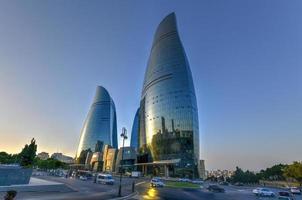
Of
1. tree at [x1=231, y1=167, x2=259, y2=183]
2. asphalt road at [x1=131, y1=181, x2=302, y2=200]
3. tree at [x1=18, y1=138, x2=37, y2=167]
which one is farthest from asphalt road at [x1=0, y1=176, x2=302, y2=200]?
tree at [x1=231, y1=167, x2=259, y2=183]

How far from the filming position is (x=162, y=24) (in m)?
188

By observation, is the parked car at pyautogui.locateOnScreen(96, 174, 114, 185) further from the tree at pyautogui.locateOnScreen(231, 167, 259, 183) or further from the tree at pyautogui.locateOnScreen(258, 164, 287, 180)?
the tree at pyautogui.locateOnScreen(258, 164, 287, 180)

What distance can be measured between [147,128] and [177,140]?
26.8 m

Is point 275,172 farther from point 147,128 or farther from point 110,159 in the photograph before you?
point 110,159

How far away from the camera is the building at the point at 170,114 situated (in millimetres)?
127250

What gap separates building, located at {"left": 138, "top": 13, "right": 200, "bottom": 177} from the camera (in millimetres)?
127250

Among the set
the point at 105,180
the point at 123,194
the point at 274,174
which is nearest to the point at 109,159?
the point at 274,174

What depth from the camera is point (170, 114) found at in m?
134

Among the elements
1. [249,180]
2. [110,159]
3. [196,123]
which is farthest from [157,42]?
[249,180]

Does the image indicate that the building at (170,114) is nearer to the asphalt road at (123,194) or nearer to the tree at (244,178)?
the tree at (244,178)

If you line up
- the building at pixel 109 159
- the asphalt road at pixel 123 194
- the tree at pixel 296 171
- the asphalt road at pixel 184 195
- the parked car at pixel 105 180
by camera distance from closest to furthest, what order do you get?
1. the asphalt road at pixel 123 194
2. the asphalt road at pixel 184 195
3. the parked car at pixel 105 180
4. the tree at pixel 296 171
5. the building at pixel 109 159

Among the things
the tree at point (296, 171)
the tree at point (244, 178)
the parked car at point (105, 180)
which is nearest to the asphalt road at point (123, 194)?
the parked car at point (105, 180)

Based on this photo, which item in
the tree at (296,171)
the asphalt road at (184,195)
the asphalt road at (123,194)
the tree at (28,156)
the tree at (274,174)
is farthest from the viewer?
the tree at (274,174)

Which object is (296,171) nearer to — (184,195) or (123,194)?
(184,195)
